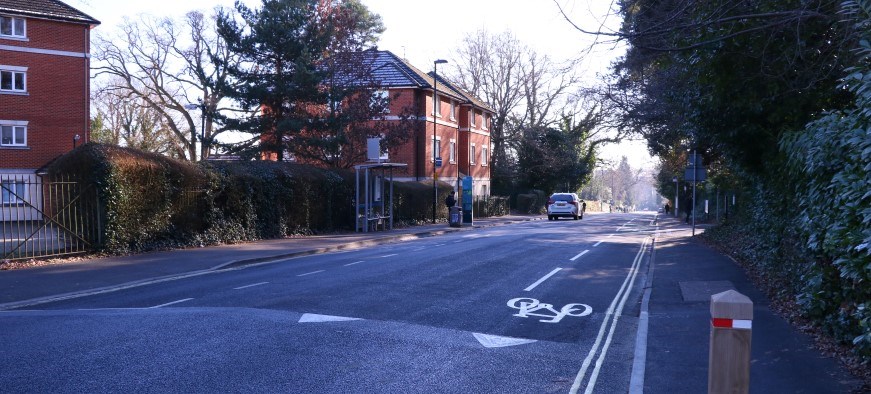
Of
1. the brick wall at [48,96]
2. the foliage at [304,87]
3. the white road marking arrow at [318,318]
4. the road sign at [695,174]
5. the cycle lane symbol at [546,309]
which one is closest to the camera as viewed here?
the white road marking arrow at [318,318]

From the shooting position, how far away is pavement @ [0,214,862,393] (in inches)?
265

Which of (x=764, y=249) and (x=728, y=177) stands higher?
(x=728, y=177)

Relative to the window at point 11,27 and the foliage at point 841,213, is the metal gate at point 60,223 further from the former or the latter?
the window at point 11,27

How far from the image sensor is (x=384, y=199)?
31.1m

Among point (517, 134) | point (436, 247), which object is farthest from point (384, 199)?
point (517, 134)

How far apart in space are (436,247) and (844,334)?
1524 centimetres

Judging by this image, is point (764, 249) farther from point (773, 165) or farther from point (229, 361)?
point (229, 361)

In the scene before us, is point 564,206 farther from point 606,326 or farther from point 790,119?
point 606,326

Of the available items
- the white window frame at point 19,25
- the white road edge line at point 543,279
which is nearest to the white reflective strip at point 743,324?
the white road edge line at point 543,279

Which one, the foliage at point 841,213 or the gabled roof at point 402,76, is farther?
the gabled roof at point 402,76

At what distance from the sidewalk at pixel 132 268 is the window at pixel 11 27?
66.7 feet

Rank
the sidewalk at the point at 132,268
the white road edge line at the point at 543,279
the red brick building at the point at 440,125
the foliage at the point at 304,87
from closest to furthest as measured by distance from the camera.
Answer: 1. the sidewalk at the point at 132,268
2. the white road edge line at the point at 543,279
3. the foliage at the point at 304,87
4. the red brick building at the point at 440,125

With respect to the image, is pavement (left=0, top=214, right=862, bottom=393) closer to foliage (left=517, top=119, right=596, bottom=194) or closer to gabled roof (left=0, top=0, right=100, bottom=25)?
gabled roof (left=0, top=0, right=100, bottom=25)

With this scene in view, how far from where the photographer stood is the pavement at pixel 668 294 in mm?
6734
